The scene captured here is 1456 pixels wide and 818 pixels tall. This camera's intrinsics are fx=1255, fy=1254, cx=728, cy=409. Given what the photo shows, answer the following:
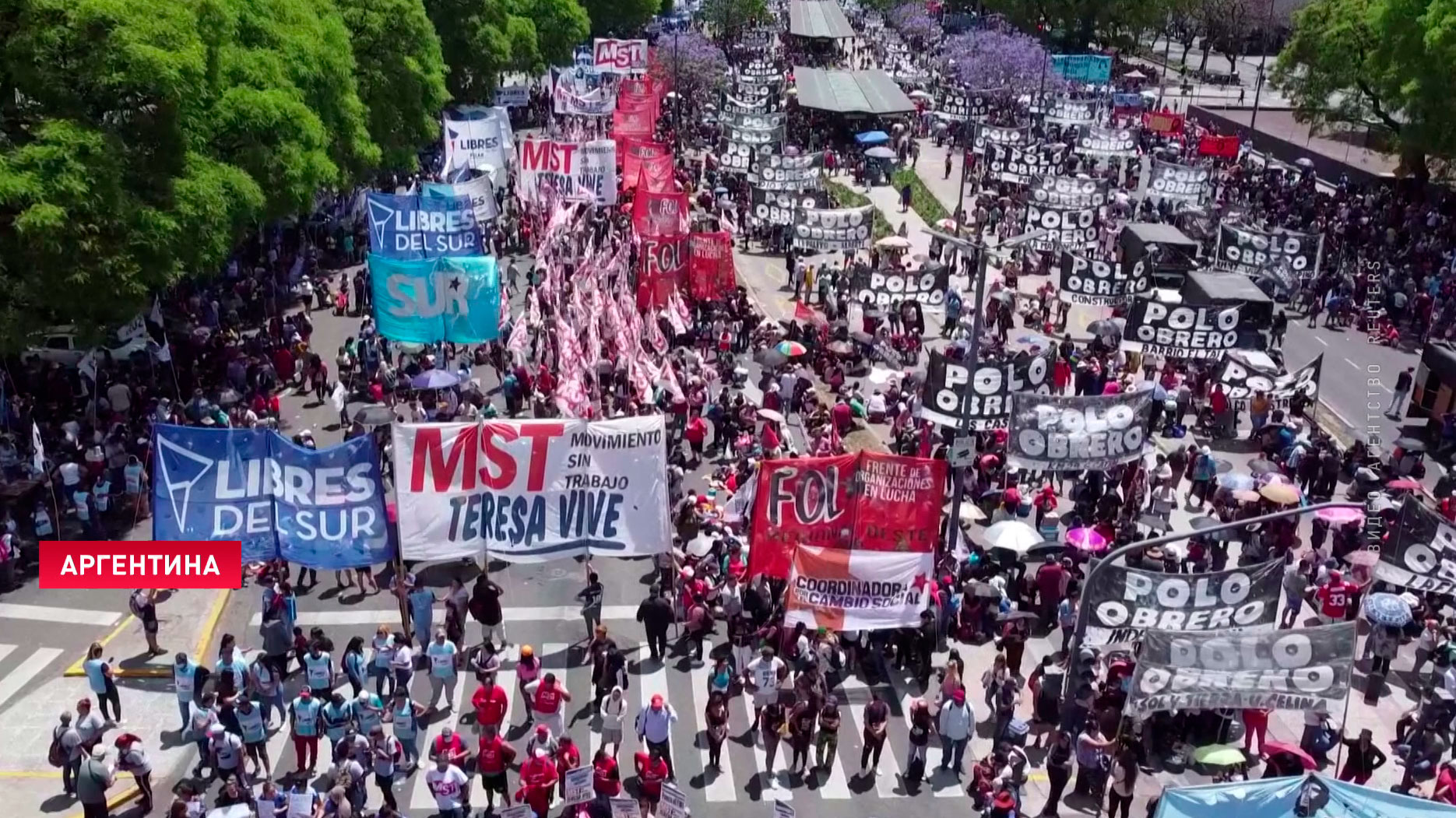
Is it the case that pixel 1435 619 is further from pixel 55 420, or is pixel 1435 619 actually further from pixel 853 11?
pixel 853 11

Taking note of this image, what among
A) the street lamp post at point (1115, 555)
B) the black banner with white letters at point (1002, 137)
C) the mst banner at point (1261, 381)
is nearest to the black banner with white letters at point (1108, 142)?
the black banner with white letters at point (1002, 137)

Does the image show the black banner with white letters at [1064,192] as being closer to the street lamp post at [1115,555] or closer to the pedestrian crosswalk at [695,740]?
the pedestrian crosswalk at [695,740]

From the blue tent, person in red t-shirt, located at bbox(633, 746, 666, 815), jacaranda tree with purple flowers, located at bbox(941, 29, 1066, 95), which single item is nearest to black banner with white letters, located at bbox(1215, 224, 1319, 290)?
the blue tent

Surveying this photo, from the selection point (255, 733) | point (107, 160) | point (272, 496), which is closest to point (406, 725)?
point (255, 733)

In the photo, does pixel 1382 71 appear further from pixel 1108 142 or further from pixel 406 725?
pixel 406 725

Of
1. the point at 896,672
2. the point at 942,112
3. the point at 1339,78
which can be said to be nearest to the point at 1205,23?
the point at 942,112

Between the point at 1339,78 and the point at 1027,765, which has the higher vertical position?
the point at 1339,78
